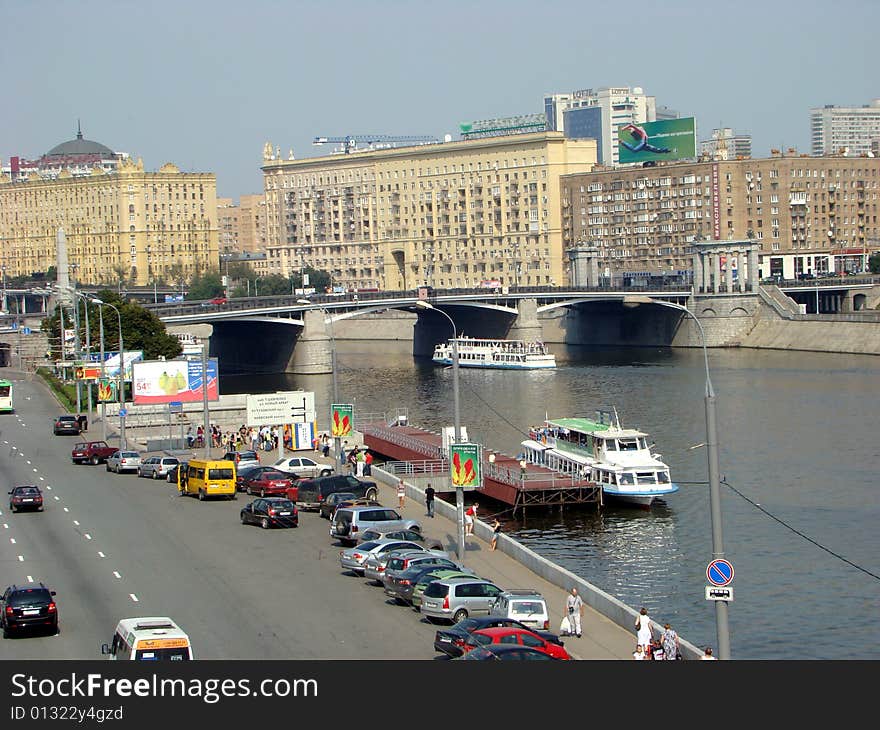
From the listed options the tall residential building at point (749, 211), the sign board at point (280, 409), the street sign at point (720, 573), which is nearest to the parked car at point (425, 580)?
the street sign at point (720, 573)

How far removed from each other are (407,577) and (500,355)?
95.7m

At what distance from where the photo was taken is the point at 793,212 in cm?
16950

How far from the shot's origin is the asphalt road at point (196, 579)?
27.4 meters

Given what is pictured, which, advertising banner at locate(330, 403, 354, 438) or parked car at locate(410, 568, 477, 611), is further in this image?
advertising banner at locate(330, 403, 354, 438)

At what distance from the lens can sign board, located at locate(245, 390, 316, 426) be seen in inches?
2495

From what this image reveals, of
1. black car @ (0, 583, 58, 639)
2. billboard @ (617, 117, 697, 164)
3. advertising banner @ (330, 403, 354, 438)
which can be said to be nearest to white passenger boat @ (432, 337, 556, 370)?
billboard @ (617, 117, 697, 164)

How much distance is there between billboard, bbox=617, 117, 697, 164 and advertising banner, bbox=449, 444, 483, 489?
13829 centimetres

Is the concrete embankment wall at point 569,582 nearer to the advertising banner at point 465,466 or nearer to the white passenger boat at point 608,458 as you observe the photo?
the advertising banner at point 465,466

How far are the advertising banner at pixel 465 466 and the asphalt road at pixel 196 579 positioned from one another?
365 centimetres

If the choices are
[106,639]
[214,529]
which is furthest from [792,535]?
[106,639]

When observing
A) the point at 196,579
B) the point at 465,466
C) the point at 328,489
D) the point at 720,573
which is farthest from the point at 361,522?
the point at 720,573

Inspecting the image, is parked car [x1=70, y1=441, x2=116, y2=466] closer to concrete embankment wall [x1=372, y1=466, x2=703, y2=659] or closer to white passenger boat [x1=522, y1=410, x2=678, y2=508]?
white passenger boat [x1=522, y1=410, x2=678, y2=508]

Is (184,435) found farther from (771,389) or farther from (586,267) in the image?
(586,267)
